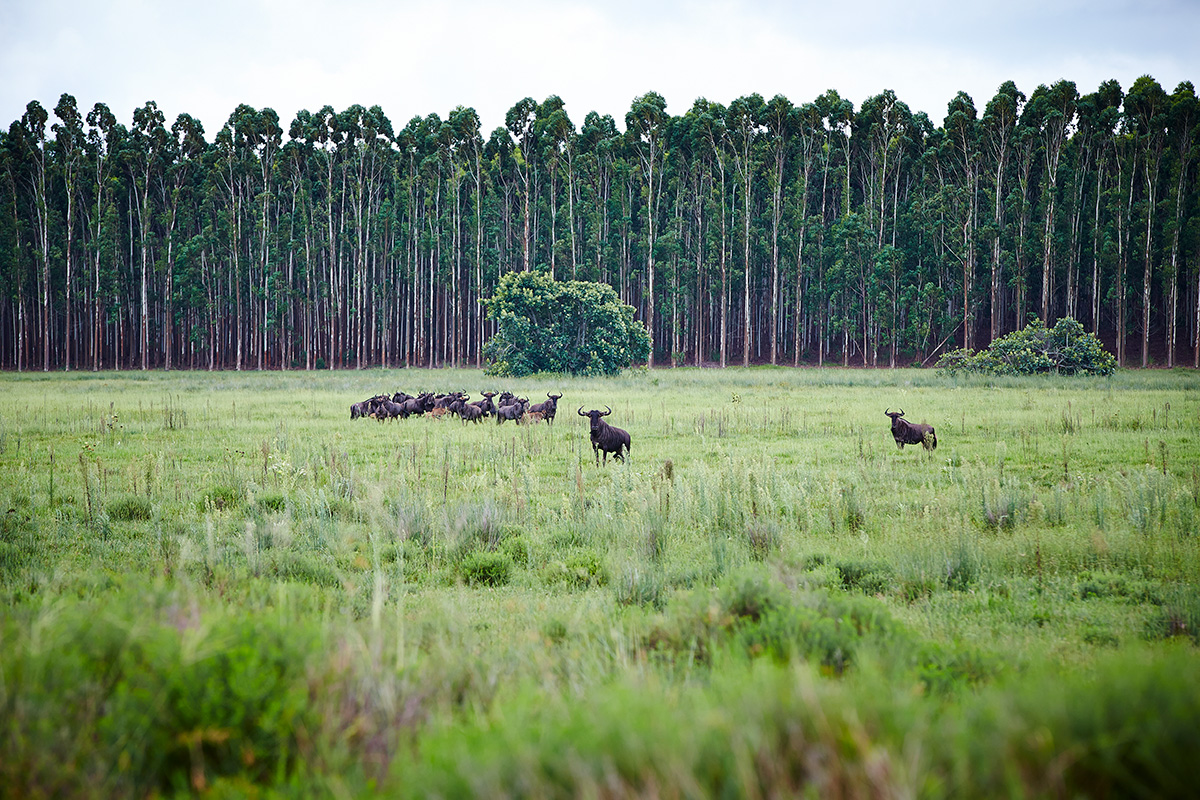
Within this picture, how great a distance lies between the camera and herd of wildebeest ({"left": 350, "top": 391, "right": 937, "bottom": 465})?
12.6 meters

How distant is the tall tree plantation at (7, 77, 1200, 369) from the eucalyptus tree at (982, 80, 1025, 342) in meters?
0.22

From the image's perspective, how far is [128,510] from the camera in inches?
327

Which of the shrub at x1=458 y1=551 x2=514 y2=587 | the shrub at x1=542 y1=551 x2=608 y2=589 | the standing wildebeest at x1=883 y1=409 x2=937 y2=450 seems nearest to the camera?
the shrub at x1=542 y1=551 x2=608 y2=589

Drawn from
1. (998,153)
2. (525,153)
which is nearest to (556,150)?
(525,153)

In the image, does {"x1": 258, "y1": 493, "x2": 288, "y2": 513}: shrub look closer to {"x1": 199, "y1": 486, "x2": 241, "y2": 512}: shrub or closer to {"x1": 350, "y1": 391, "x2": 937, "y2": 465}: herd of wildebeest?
{"x1": 199, "y1": 486, "x2": 241, "y2": 512}: shrub

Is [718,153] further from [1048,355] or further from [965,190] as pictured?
[1048,355]

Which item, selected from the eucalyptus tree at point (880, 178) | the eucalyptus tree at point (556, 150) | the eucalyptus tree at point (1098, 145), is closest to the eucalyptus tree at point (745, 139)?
the eucalyptus tree at point (880, 178)

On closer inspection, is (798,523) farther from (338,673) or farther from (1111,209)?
(1111,209)

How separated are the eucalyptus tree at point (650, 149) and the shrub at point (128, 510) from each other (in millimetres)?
42732

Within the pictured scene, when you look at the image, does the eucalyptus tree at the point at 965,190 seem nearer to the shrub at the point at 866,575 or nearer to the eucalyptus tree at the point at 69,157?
the shrub at the point at 866,575

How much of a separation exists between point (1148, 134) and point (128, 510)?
58.9 metres

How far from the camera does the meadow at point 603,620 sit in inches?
81.2

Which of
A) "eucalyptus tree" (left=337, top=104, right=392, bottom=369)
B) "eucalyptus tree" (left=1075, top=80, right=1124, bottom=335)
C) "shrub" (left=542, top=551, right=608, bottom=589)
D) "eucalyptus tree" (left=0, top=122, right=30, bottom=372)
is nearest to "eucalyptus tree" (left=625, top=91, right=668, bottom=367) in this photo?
"eucalyptus tree" (left=337, top=104, right=392, bottom=369)

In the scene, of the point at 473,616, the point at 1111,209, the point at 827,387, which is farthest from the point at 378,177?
the point at 473,616
